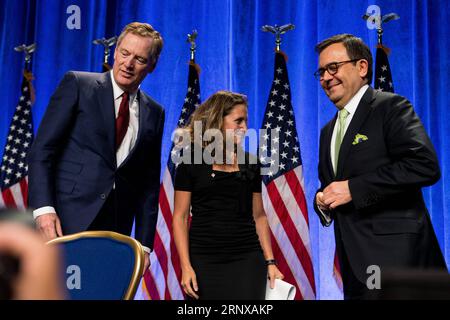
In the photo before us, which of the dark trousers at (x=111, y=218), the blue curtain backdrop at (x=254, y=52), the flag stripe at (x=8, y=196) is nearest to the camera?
the dark trousers at (x=111, y=218)

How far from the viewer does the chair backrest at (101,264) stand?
1.39 metres

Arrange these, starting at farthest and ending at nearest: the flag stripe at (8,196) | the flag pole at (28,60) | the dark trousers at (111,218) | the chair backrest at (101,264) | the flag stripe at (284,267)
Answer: the flag pole at (28,60) < the flag stripe at (8,196) < the flag stripe at (284,267) < the dark trousers at (111,218) < the chair backrest at (101,264)

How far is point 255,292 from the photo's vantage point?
8.25ft

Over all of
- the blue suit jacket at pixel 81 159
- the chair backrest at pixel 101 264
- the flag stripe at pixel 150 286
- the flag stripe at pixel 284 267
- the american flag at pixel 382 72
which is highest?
the american flag at pixel 382 72

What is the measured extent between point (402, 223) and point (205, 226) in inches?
35.7

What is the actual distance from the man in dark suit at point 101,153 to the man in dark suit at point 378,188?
856mm

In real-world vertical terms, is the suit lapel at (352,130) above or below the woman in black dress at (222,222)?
above

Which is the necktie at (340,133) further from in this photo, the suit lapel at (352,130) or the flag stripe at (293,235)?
the flag stripe at (293,235)

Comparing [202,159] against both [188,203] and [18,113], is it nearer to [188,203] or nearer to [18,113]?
[188,203]

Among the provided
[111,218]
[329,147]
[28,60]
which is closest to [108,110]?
[111,218]

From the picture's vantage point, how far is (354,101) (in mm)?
2379

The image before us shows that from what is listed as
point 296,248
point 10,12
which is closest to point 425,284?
point 296,248

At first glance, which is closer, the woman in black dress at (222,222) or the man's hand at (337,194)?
the man's hand at (337,194)

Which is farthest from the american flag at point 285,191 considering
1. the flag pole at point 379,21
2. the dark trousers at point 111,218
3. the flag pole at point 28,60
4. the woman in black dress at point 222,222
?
the flag pole at point 28,60
